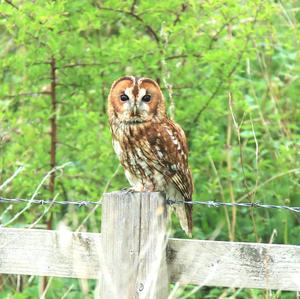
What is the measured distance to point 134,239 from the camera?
2.94 m

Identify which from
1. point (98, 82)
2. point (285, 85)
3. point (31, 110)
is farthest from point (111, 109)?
point (285, 85)

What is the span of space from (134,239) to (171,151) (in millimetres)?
1300

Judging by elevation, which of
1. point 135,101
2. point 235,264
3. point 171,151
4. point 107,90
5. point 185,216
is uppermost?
point 107,90

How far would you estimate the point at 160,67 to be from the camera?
199 inches

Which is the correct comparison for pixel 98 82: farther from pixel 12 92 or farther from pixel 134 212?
pixel 134 212

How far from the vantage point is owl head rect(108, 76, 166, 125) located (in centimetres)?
402

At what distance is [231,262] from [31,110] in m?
2.57

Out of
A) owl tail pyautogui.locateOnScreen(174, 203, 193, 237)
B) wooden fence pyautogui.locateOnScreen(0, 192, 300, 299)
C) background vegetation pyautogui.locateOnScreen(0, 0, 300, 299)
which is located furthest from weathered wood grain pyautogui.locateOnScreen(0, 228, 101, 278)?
background vegetation pyautogui.locateOnScreen(0, 0, 300, 299)

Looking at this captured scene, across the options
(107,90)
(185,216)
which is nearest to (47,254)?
(185,216)

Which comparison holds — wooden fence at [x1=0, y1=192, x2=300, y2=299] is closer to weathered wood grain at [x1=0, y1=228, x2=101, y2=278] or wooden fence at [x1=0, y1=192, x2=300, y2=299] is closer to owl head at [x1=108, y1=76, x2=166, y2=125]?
weathered wood grain at [x1=0, y1=228, x2=101, y2=278]

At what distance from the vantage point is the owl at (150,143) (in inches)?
162

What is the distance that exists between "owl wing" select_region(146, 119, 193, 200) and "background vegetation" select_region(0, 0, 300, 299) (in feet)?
1.14

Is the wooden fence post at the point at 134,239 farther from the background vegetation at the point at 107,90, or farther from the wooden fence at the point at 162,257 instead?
the background vegetation at the point at 107,90

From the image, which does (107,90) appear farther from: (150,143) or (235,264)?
(235,264)
